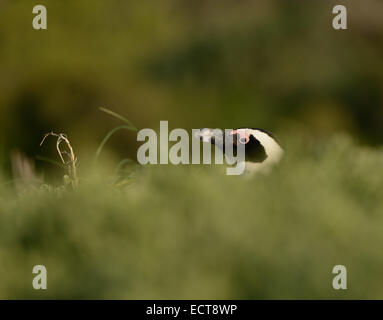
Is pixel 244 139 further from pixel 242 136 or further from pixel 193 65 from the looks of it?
pixel 193 65

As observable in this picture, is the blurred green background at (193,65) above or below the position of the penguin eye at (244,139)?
above

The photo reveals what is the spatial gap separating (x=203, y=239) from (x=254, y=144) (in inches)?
29.7

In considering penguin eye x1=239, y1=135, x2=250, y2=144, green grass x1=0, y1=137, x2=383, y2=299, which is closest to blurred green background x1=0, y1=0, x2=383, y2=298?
green grass x1=0, y1=137, x2=383, y2=299

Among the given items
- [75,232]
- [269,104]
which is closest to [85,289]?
[75,232]

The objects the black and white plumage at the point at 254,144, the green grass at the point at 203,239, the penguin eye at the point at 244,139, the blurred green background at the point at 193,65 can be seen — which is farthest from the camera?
the blurred green background at the point at 193,65

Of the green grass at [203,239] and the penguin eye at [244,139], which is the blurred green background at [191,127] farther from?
the penguin eye at [244,139]

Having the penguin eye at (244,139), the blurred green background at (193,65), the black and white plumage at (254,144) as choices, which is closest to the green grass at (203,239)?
the black and white plumage at (254,144)

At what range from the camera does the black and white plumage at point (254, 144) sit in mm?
1709

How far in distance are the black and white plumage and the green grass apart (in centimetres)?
31

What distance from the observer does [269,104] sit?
29.9 feet

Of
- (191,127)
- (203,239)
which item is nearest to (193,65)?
(191,127)

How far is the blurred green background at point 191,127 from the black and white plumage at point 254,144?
0.19 ft

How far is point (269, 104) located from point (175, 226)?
810 centimetres

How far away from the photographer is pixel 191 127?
816cm
